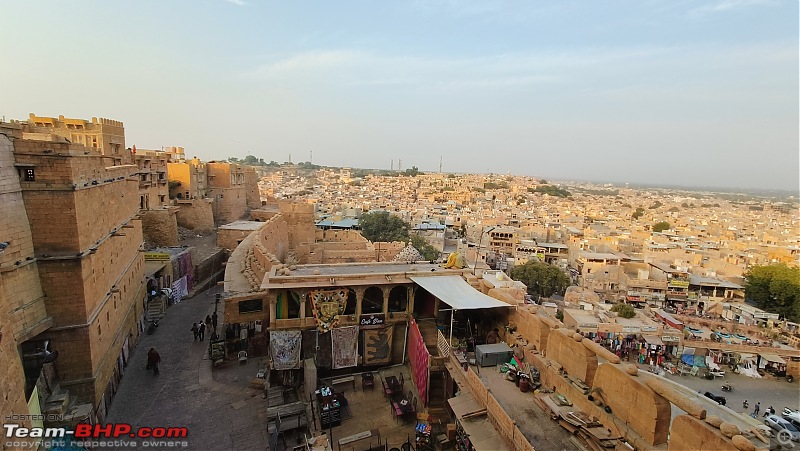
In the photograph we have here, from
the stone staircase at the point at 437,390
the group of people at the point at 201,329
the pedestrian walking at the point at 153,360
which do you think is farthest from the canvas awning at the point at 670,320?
the pedestrian walking at the point at 153,360

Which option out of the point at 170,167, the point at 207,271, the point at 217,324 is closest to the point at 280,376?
the point at 217,324

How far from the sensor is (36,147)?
31.4ft

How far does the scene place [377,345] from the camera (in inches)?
536

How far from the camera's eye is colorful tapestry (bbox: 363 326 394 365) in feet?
44.3

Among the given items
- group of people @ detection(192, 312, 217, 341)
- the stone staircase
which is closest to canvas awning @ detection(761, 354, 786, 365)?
the stone staircase

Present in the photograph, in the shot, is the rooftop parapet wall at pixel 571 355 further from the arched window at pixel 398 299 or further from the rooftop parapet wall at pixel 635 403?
the arched window at pixel 398 299

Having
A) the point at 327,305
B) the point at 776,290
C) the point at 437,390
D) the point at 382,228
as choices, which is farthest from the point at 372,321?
the point at 776,290

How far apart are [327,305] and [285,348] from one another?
71.1 inches

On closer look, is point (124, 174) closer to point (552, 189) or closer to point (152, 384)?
point (152, 384)

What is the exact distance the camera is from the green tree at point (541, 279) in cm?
3984

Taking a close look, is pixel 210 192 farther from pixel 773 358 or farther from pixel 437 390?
pixel 773 358

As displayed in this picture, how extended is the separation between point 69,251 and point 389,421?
9.42 meters

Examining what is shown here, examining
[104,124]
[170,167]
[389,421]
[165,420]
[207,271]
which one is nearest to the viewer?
[165,420]

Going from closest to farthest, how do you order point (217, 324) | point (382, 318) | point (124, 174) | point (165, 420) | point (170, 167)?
point (165, 420) → point (382, 318) → point (124, 174) → point (217, 324) → point (170, 167)
